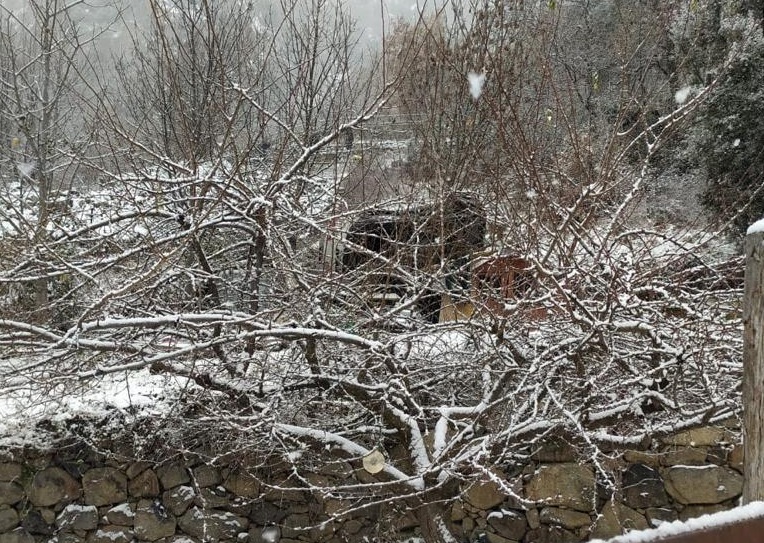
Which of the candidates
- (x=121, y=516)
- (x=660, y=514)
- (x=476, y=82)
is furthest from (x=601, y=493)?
(x=121, y=516)

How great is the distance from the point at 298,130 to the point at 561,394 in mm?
3238

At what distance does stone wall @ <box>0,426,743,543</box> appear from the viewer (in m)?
4.61

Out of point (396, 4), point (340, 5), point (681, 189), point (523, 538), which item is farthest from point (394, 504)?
point (681, 189)

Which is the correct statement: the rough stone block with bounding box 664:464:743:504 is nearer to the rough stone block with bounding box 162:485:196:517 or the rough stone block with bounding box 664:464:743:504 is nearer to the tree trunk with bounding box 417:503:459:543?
the tree trunk with bounding box 417:503:459:543

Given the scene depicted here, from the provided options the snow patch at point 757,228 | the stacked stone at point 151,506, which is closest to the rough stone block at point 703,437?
the stacked stone at point 151,506

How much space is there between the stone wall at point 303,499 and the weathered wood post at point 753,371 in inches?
129

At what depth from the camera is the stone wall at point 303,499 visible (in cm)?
461

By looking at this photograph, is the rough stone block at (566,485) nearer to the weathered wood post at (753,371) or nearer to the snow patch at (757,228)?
the weathered wood post at (753,371)

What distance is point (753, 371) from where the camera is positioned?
1.44 meters

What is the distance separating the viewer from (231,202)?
4.19m

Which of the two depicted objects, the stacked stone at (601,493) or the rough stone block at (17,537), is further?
the rough stone block at (17,537)

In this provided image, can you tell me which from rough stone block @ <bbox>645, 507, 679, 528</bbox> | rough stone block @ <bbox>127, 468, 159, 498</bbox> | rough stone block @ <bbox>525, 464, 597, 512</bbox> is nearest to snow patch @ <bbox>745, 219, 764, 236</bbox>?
rough stone block @ <bbox>525, 464, 597, 512</bbox>

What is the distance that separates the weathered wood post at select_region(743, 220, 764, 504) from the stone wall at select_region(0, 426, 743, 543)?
129 inches

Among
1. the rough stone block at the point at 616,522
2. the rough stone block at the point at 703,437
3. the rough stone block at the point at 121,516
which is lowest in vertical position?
the rough stone block at the point at 616,522
